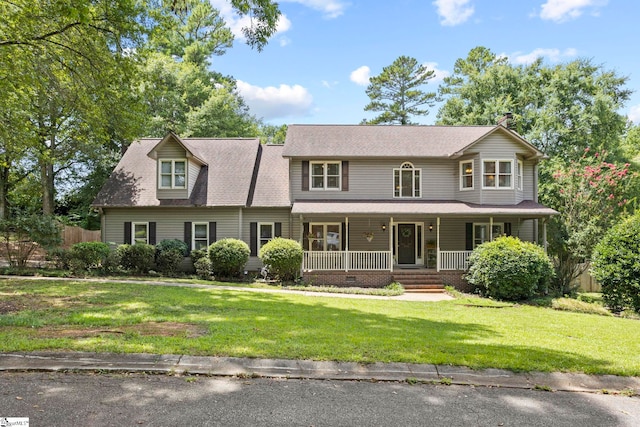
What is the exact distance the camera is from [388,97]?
137 feet

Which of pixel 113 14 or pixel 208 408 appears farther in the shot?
pixel 113 14

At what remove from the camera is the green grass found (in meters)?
5.51

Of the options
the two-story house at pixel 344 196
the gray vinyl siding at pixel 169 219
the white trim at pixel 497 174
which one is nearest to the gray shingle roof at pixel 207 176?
the two-story house at pixel 344 196

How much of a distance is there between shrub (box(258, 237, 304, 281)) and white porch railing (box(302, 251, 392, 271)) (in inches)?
34.4

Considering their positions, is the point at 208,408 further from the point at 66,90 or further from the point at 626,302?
the point at 626,302

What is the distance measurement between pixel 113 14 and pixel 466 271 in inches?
613

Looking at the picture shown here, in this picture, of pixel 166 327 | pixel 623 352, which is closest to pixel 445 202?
pixel 623 352

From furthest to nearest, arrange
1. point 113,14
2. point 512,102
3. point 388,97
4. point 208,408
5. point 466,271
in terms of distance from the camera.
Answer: point 388,97
point 512,102
point 466,271
point 113,14
point 208,408

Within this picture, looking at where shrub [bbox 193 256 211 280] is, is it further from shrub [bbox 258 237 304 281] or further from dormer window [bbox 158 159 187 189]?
dormer window [bbox 158 159 187 189]

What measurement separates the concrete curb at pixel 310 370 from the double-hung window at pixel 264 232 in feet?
45.6

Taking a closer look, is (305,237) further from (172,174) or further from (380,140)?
(172,174)

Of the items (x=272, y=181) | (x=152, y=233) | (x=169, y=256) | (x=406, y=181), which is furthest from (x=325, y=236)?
(x=152, y=233)

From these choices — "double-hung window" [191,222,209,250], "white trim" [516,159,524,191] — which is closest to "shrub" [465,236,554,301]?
"white trim" [516,159,524,191]

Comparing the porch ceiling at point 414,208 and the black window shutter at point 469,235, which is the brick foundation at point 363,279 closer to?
the black window shutter at point 469,235
